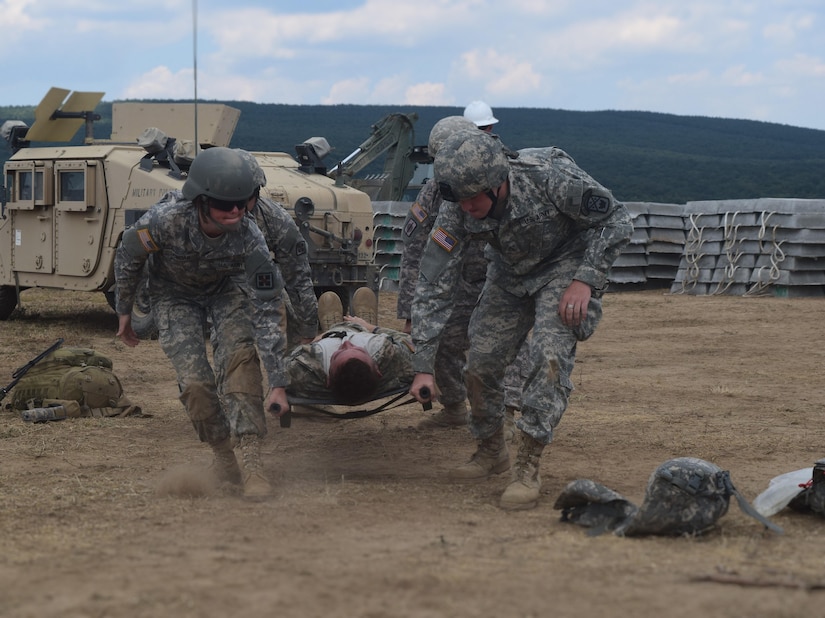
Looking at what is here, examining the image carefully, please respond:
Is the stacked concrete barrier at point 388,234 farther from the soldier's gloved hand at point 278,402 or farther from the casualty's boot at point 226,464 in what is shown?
the soldier's gloved hand at point 278,402

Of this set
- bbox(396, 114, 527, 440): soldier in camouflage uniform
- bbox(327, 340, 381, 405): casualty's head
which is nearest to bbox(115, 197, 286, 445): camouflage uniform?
bbox(327, 340, 381, 405): casualty's head

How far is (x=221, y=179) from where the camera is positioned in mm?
5742

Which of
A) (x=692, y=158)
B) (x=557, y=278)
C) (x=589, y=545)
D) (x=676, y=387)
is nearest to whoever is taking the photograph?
(x=589, y=545)

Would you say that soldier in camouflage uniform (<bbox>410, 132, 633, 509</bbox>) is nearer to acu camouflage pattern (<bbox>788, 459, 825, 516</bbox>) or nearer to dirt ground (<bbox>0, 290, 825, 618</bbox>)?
dirt ground (<bbox>0, 290, 825, 618</bbox>)

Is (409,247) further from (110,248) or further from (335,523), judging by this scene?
(110,248)

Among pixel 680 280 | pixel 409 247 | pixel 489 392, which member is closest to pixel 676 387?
pixel 409 247

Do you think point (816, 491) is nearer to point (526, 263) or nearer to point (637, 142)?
point (526, 263)

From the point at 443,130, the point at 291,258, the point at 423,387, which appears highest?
the point at 443,130

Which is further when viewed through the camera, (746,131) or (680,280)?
(746,131)

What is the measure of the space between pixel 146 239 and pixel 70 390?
3176mm

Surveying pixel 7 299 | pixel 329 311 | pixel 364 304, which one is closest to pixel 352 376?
pixel 329 311

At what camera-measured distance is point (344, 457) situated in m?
7.26

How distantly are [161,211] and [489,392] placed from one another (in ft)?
5.86

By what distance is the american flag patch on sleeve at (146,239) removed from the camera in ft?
19.5
